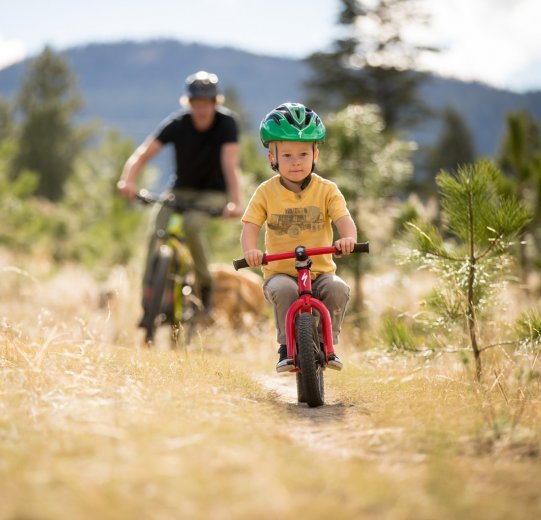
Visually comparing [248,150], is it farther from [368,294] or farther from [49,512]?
[49,512]

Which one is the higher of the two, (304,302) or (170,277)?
(170,277)

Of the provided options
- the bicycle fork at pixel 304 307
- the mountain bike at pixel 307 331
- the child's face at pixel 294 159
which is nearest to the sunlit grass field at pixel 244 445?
the mountain bike at pixel 307 331

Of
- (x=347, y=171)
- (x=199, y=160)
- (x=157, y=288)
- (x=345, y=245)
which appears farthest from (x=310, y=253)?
(x=347, y=171)

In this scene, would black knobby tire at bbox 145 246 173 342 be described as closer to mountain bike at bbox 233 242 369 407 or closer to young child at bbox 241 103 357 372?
young child at bbox 241 103 357 372

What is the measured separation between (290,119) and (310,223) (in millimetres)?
624

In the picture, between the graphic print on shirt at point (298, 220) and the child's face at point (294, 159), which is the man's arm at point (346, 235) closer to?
the graphic print on shirt at point (298, 220)

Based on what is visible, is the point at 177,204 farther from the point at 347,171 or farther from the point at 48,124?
the point at 48,124

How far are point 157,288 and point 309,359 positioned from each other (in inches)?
103

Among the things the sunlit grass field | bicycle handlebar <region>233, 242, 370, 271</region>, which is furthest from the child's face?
the sunlit grass field

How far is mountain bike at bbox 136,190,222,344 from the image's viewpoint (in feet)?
19.5

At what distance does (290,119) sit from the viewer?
4059 mm

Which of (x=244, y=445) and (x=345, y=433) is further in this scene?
(x=345, y=433)

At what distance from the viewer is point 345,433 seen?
2836 mm

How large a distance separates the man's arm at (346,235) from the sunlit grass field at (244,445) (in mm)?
831
